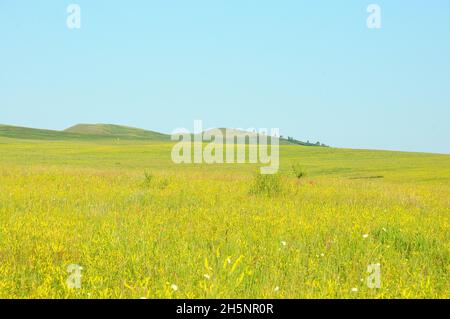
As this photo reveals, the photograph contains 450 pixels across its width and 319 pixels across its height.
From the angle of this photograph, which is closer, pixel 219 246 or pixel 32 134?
pixel 219 246

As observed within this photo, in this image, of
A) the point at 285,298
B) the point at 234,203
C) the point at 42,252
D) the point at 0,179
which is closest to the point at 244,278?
the point at 285,298

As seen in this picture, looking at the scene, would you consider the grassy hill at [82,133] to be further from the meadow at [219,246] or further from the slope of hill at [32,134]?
the meadow at [219,246]

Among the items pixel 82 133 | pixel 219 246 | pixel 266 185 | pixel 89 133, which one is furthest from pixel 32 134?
pixel 219 246

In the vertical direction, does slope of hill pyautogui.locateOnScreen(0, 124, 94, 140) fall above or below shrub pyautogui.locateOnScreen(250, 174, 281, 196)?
above

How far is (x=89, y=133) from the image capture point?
545 ft

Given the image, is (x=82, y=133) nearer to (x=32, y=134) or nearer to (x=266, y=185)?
(x=32, y=134)

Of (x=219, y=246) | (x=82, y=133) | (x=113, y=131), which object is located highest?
(x=113, y=131)

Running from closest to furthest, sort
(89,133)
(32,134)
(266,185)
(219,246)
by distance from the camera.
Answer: (219,246) → (266,185) → (32,134) → (89,133)

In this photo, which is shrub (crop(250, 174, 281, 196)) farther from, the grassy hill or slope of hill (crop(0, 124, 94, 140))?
slope of hill (crop(0, 124, 94, 140))

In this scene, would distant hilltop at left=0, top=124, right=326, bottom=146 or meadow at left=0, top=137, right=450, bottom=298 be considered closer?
meadow at left=0, top=137, right=450, bottom=298

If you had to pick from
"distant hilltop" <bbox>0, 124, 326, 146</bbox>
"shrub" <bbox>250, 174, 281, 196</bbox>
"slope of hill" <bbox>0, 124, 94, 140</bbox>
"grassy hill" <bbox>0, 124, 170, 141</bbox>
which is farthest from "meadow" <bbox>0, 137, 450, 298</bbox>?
"slope of hill" <bbox>0, 124, 94, 140</bbox>

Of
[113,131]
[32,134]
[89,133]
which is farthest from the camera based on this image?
[113,131]

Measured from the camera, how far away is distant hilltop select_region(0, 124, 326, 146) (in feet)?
442
